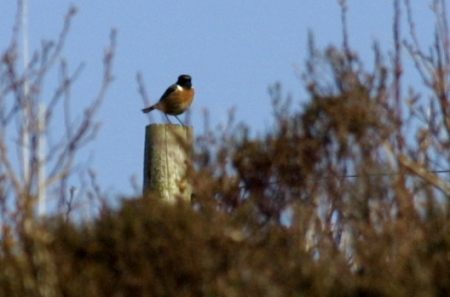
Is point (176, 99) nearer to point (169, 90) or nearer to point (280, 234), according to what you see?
point (169, 90)

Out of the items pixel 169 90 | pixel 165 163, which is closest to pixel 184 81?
pixel 169 90

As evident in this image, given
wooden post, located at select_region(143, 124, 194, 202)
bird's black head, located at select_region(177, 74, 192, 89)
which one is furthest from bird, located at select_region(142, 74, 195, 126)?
wooden post, located at select_region(143, 124, 194, 202)

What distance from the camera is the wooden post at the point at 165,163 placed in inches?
324

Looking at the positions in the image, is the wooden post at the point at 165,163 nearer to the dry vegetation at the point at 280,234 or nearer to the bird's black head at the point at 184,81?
the dry vegetation at the point at 280,234

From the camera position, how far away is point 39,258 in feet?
19.0

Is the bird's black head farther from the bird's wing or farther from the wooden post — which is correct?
the wooden post

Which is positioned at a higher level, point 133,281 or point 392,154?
point 392,154

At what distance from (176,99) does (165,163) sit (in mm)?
5816

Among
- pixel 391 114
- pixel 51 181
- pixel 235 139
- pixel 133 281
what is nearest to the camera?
pixel 51 181

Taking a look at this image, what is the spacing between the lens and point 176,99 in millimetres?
14117

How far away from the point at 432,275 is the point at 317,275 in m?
0.50

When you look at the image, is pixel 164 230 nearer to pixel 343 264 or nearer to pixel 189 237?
pixel 189 237

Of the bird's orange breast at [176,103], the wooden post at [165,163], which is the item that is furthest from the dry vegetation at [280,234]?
the bird's orange breast at [176,103]

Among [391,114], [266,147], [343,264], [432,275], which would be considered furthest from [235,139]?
[432,275]
